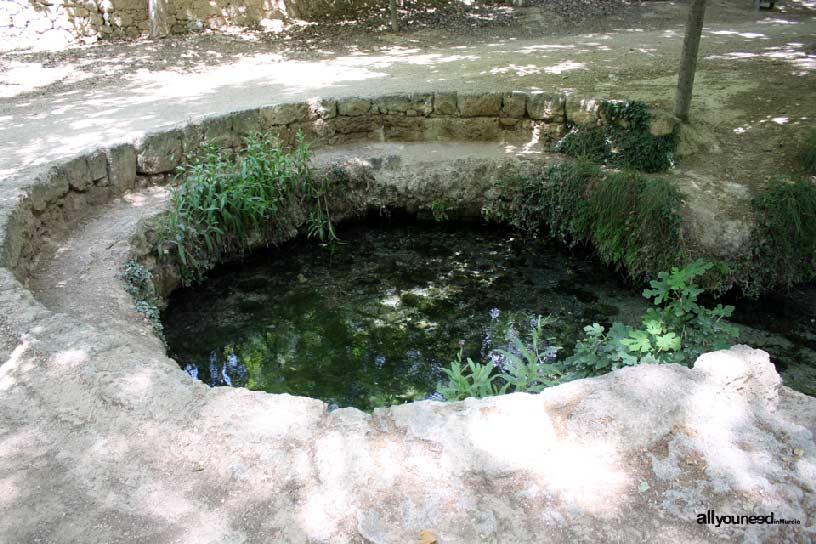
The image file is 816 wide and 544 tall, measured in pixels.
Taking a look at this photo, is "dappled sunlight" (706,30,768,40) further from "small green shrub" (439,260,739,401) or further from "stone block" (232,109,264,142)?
"small green shrub" (439,260,739,401)

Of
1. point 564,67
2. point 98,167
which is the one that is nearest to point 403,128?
point 564,67

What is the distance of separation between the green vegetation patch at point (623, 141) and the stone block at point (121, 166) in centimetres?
461

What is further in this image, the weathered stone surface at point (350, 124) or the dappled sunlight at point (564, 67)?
the dappled sunlight at point (564, 67)

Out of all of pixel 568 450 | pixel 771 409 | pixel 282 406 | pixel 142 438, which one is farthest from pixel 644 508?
pixel 142 438

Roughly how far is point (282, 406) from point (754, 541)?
1813 millimetres

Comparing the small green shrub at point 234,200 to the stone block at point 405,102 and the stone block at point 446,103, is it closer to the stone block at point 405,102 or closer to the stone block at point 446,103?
the stone block at point 405,102

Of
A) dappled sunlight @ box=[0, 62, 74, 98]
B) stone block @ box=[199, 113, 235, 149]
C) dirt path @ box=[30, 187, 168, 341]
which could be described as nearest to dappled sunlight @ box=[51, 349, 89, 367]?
dirt path @ box=[30, 187, 168, 341]

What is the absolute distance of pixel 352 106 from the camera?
761cm

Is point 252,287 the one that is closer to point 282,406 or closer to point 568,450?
point 282,406

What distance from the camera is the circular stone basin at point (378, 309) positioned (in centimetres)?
495

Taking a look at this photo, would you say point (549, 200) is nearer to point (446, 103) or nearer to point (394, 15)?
point (446, 103)

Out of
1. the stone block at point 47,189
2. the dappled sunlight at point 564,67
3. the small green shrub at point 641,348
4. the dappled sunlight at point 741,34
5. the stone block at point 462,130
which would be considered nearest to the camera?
the small green shrub at point 641,348

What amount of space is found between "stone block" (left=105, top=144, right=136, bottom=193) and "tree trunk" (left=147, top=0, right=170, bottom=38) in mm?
5370

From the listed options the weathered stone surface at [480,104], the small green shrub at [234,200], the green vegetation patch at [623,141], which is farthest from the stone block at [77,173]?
the green vegetation patch at [623,141]
